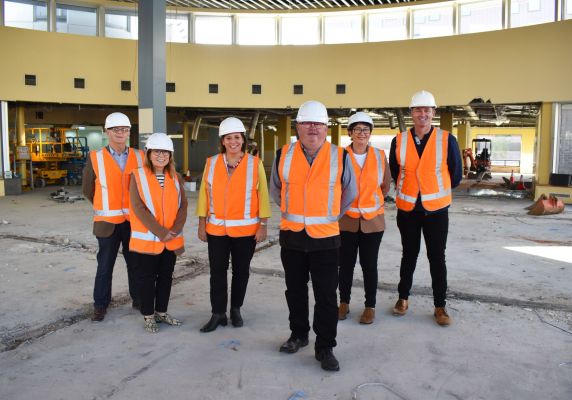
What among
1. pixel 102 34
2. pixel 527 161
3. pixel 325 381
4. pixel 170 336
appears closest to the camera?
pixel 325 381

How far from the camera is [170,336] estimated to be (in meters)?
3.74

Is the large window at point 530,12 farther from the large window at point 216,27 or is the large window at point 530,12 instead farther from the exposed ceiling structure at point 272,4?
the large window at point 216,27

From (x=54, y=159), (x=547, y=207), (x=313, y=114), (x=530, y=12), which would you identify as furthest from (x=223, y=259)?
(x=54, y=159)

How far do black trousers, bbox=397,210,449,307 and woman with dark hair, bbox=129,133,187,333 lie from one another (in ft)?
6.27

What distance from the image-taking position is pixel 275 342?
3.63 meters

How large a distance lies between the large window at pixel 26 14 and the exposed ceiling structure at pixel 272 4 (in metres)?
2.46

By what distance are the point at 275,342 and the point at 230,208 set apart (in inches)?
42.0

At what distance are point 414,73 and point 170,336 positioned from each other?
13685 mm

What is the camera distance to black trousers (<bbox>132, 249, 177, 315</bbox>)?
3.80 metres

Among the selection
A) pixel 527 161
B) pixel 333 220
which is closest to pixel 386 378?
pixel 333 220

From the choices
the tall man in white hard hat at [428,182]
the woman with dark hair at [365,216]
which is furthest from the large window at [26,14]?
the tall man in white hard hat at [428,182]

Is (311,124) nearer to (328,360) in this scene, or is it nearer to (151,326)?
(328,360)

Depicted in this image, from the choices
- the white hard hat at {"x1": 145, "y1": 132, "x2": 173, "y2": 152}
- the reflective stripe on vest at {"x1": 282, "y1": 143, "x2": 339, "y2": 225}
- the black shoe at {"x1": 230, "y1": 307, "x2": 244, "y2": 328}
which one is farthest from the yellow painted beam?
the white hard hat at {"x1": 145, "y1": 132, "x2": 173, "y2": 152}

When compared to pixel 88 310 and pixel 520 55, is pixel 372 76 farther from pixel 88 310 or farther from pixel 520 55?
pixel 88 310
